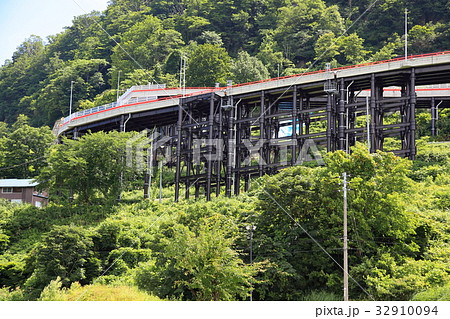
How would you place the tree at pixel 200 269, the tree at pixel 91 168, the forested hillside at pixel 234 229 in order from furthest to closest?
the tree at pixel 91 168, the forested hillside at pixel 234 229, the tree at pixel 200 269

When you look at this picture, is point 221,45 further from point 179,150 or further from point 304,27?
point 179,150

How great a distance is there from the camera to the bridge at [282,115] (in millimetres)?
57719

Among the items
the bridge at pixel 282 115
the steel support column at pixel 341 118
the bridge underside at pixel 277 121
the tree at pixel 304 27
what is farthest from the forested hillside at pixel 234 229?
the tree at pixel 304 27

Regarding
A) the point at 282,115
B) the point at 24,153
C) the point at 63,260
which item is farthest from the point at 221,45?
the point at 63,260

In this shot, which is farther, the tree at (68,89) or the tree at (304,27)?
the tree at (68,89)

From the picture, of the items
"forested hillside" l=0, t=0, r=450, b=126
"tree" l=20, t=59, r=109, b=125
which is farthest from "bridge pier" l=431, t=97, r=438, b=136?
"tree" l=20, t=59, r=109, b=125

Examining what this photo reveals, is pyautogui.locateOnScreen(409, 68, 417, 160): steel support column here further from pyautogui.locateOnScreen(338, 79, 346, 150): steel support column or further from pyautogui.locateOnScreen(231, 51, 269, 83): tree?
pyautogui.locateOnScreen(231, 51, 269, 83): tree

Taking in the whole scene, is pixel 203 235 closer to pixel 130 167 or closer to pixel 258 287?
pixel 258 287

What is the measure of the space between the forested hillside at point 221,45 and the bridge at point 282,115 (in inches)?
1125

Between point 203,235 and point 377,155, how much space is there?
13.6 meters

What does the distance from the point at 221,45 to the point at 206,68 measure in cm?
2503

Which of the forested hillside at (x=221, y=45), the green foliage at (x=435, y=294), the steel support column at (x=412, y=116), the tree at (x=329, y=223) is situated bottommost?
the green foliage at (x=435, y=294)

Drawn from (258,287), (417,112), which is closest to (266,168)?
(258,287)

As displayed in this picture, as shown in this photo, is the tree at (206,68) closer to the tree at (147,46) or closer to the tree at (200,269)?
the tree at (147,46)
